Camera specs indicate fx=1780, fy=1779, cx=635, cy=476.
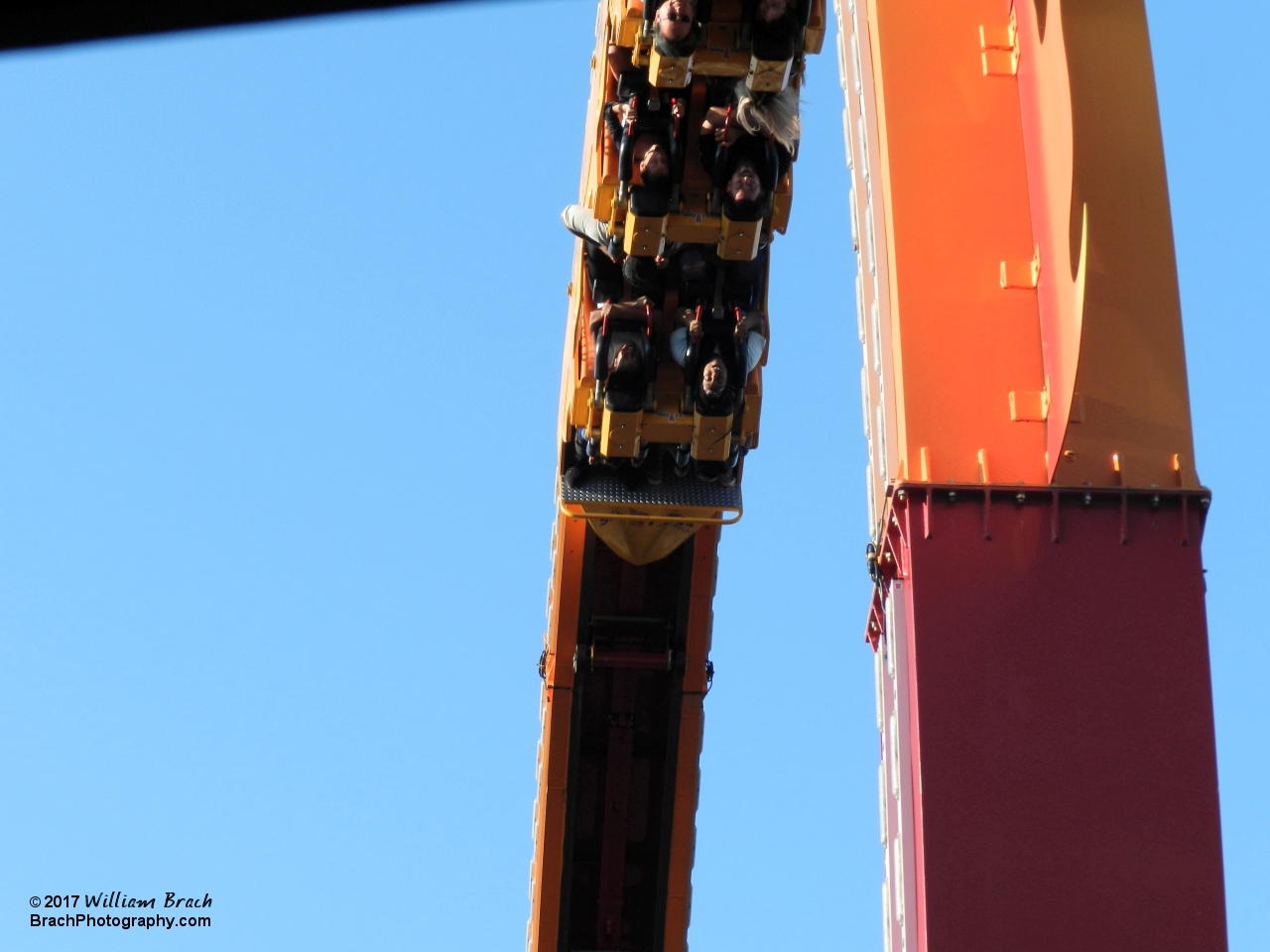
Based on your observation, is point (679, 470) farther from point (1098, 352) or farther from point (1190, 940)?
point (1190, 940)

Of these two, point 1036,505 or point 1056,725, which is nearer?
point 1056,725

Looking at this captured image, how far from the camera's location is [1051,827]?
42.1ft

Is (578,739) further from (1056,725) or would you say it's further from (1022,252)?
(1022,252)

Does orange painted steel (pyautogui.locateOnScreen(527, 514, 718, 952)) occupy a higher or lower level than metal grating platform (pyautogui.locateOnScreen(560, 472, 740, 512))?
lower

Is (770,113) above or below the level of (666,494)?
above

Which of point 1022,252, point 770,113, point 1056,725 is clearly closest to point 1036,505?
point 1056,725

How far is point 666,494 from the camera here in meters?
15.8

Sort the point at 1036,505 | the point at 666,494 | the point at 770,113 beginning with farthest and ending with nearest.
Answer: the point at 666,494 → the point at 1036,505 → the point at 770,113

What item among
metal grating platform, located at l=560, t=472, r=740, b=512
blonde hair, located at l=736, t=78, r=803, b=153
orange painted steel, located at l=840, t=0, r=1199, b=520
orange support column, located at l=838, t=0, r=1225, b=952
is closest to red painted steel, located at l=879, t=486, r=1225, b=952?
orange support column, located at l=838, t=0, r=1225, b=952

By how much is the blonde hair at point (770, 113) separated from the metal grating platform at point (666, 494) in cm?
362

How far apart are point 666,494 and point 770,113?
3.91 meters

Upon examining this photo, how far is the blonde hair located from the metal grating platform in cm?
362

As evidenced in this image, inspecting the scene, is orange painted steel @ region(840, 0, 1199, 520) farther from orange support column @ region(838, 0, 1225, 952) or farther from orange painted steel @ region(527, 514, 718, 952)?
orange painted steel @ region(527, 514, 718, 952)

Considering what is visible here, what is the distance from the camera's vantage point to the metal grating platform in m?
15.8
